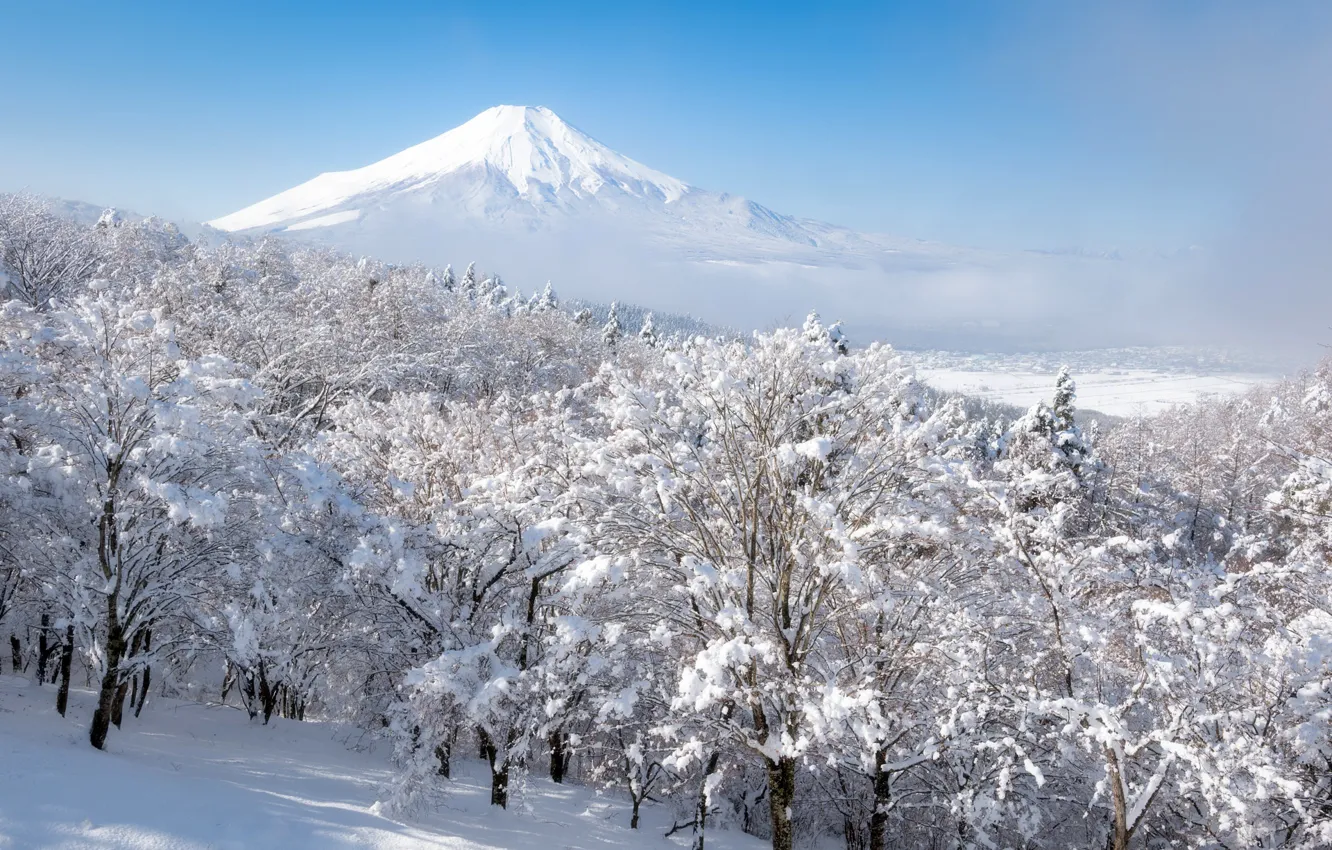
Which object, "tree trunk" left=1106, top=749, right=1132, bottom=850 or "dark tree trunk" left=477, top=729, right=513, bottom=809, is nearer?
"tree trunk" left=1106, top=749, right=1132, bottom=850

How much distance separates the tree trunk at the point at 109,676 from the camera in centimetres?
922

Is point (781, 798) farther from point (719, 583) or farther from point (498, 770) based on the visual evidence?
point (498, 770)

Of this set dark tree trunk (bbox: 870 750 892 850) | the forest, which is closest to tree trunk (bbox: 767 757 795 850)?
the forest

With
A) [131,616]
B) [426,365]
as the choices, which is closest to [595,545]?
[131,616]

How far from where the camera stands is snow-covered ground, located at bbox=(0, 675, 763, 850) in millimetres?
7039

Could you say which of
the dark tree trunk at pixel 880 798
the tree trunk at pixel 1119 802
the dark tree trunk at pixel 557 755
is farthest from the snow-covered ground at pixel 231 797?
the tree trunk at pixel 1119 802

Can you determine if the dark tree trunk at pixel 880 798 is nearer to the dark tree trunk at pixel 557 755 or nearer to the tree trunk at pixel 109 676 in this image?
the dark tree trunk at pixel 557 755

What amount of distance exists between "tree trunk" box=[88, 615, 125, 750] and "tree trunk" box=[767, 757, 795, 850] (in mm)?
8950

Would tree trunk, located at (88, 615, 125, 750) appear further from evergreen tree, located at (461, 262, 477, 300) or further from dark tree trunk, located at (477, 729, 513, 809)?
evergreen tree, located at (461, 262, 477, 300)

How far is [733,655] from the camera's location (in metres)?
6.75

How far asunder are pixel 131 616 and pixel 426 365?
17.6 metres

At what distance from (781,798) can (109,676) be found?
9166mm

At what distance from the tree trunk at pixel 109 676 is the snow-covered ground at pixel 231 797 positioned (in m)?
0.21

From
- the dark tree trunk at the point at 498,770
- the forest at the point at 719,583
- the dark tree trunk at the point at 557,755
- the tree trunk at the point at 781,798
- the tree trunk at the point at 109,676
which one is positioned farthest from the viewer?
the dark tree trunk at the point at 557,755
